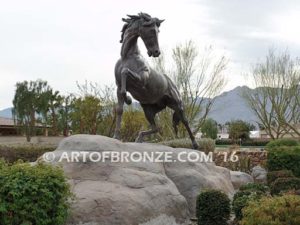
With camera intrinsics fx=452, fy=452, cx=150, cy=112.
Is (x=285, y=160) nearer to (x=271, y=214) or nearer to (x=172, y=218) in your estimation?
(x=172, y=218)

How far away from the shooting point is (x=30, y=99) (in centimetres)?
3725

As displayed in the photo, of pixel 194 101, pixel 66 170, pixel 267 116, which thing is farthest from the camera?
pixel 267 116

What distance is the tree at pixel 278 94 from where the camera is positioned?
36.6 metres

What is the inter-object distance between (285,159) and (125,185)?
8654 millimetres

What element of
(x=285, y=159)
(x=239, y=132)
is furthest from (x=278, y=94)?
(x=285, y=159)

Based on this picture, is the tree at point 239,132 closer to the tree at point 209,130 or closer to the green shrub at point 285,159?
the tree at point 209,130

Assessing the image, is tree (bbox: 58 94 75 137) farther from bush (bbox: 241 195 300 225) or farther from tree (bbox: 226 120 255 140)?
bush (bbox: 241 195 300 225)

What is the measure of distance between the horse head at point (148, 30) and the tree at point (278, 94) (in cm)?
2922

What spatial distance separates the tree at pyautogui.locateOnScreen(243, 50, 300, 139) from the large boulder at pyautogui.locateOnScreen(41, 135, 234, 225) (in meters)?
29.0

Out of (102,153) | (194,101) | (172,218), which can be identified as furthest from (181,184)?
(194,101)

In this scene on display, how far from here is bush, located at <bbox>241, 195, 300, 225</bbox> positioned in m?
5.48

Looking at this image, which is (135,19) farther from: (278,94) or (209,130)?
(209,130)

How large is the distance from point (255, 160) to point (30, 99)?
77.5 ft

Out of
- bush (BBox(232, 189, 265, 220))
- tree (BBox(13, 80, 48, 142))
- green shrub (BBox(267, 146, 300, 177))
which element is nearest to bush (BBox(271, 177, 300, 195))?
bush (BBox(232, 189, 265, 220))
